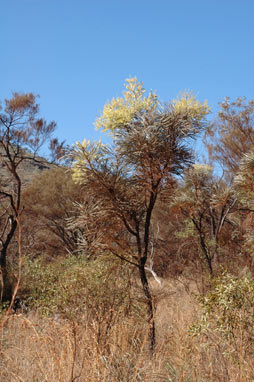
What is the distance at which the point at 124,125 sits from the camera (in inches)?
218

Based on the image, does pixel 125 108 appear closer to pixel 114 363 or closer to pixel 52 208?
pixel 114 363

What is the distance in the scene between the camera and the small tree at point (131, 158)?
5480mm

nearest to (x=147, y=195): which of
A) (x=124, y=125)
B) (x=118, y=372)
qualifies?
(x=124, y=125)

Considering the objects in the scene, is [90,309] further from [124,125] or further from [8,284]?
[8,284]

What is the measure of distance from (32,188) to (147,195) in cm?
1329

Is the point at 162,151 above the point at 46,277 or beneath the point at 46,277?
above

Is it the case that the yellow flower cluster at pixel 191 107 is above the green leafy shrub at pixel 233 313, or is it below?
above

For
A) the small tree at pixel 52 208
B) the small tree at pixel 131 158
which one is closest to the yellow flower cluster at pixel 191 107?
the small tree at pixel 131 158

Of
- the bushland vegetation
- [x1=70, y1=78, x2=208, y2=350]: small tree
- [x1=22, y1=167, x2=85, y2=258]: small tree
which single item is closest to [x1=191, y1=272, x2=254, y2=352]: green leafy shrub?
the bushland vegetation

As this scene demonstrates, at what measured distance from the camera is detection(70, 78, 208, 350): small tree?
548cm

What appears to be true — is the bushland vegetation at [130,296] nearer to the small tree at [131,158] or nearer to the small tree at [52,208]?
the small tree at [131,158]

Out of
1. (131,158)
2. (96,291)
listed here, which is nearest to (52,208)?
(96,291)

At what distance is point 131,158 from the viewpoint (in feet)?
18.0

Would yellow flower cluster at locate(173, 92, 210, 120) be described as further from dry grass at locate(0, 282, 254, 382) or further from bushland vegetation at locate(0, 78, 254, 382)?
dry grass at locate(0, 282, 254, 382)
